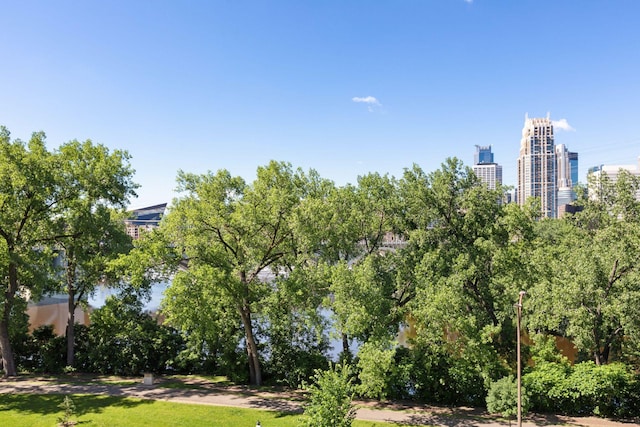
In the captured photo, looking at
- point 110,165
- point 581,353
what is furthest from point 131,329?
point 581,353

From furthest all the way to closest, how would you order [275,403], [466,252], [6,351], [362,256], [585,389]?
[362,256]
[6,351]
[466,252]
[275,403]
[585,389]

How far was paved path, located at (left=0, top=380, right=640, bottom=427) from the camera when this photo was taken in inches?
722

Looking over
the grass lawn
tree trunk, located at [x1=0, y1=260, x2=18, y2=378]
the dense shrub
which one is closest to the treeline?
the dense shrub

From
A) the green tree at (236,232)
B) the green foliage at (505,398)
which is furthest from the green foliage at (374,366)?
the green tree at (236,232)

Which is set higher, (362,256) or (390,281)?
(362,256)

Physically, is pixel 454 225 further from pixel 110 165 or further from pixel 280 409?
pixel 110 165

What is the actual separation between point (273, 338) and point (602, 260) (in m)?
15.7

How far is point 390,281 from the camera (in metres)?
22.1

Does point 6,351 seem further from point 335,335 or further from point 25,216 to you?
point 335,335

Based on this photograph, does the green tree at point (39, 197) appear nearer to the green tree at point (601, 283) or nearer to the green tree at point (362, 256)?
the green tree at point (362, 256)

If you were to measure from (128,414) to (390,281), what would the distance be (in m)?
12.6

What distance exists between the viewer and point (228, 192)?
2200 cm

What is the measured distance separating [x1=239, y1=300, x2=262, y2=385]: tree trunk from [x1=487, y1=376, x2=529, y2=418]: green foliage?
10954 millimetres

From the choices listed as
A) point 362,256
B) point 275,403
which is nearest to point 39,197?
point 275,403
